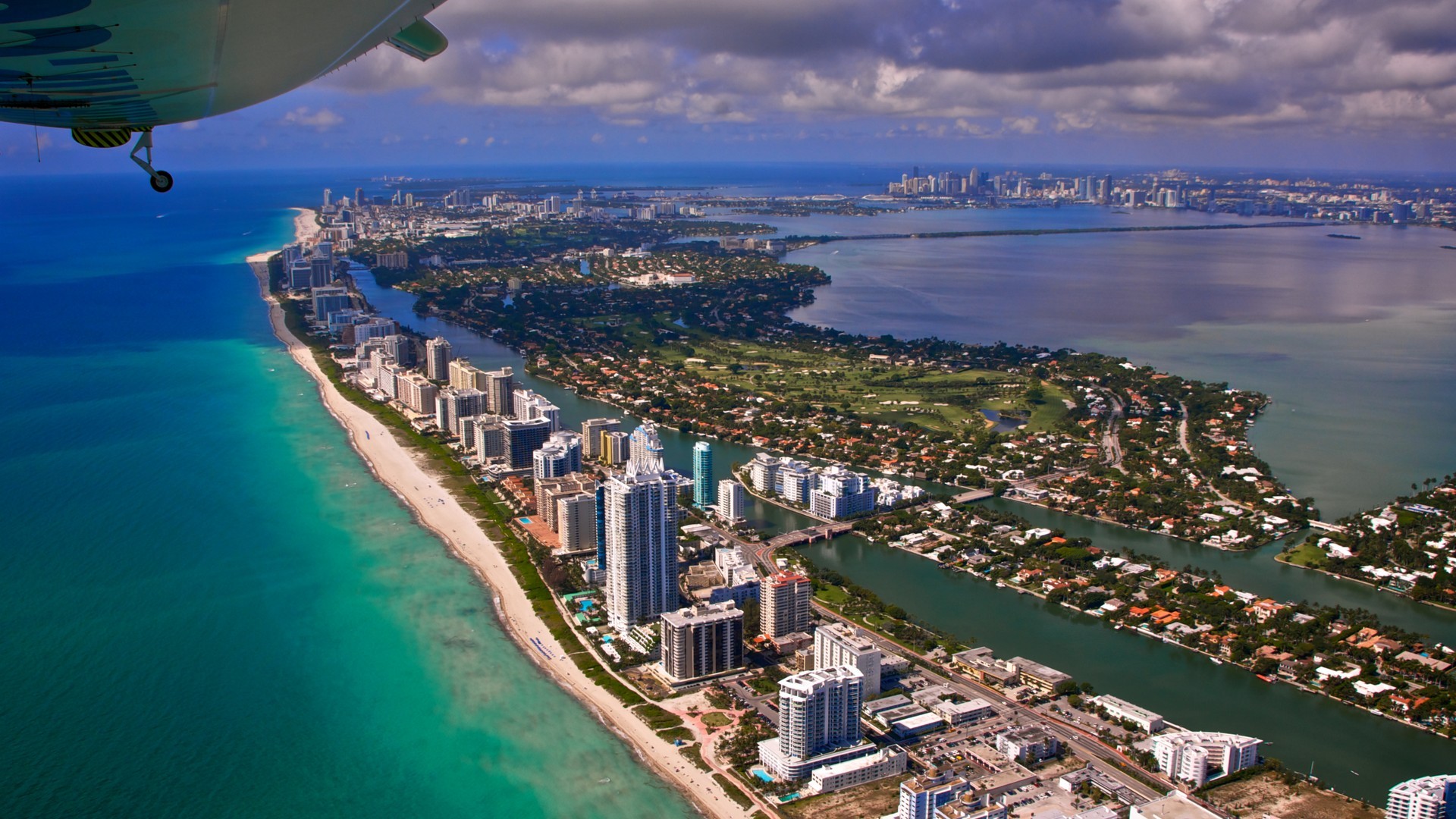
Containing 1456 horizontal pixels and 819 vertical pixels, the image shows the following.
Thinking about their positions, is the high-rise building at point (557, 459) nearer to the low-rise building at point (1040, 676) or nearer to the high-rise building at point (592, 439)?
the high-rise building at point (592, 439)

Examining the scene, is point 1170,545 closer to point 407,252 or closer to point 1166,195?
point 407,252

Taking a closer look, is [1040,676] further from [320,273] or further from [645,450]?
[320,273]

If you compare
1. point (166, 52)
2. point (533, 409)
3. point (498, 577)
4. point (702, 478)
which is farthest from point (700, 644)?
point (166, 52)

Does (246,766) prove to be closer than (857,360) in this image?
Yes

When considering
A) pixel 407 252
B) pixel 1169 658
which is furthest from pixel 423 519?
pixel 407 252

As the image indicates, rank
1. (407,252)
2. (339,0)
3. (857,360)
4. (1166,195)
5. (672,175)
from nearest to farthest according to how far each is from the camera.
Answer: (339,0) → (857,360) → (407,252) → (1166,195) → (672,175)

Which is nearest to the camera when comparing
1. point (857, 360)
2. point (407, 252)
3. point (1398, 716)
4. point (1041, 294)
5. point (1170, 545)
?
point (1398, 716)

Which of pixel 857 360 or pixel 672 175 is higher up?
pixel 672 175

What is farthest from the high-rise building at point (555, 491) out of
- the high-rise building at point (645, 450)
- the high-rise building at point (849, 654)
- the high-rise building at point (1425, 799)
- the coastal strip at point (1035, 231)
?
the coastal strip at point (1035, 231)
